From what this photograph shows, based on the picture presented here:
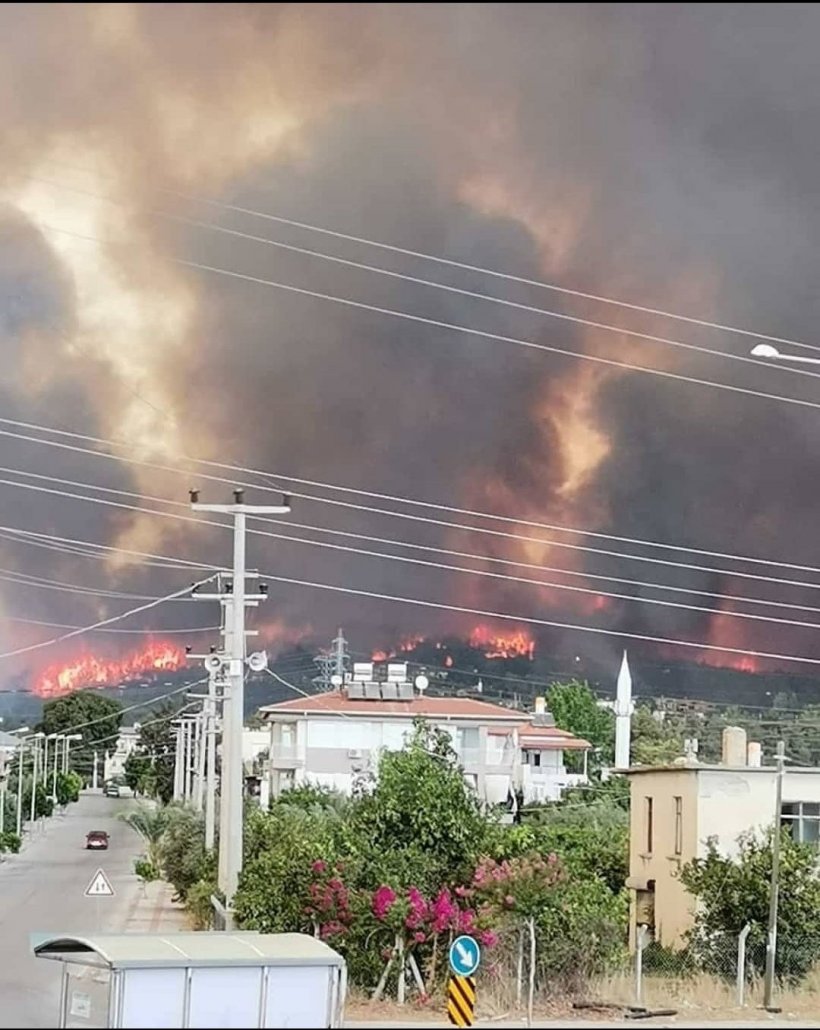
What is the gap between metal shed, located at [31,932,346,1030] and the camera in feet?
70.4

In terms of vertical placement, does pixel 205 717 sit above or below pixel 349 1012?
above

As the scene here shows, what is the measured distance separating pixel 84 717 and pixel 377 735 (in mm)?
100960

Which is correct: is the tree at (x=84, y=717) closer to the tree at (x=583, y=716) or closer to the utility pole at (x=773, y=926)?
the tree at (x=583, y=716)

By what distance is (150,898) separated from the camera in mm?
59625

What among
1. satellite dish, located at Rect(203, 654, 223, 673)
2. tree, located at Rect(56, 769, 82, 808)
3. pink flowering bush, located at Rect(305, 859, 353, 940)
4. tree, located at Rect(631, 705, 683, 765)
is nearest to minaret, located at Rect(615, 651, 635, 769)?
tree, located at Rect(631, 705, 683, 765)

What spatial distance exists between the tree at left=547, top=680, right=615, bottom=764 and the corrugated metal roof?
11040 centimetres

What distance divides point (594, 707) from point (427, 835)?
4417 inches

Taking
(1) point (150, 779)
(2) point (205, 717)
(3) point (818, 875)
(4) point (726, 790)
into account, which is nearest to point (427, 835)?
(3) point (818, 875)

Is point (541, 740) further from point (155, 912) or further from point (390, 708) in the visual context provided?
point (155, 912)

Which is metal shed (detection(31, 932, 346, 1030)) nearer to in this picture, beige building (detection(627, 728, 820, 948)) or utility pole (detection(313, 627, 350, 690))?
beige building (detection(627, 728, 820, 948))

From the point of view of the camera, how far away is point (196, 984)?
2189cm

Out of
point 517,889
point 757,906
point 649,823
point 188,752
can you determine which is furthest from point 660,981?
point 188,752

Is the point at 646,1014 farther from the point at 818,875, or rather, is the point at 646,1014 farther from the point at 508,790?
the point at 508,790

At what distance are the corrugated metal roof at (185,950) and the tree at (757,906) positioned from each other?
14.2m
